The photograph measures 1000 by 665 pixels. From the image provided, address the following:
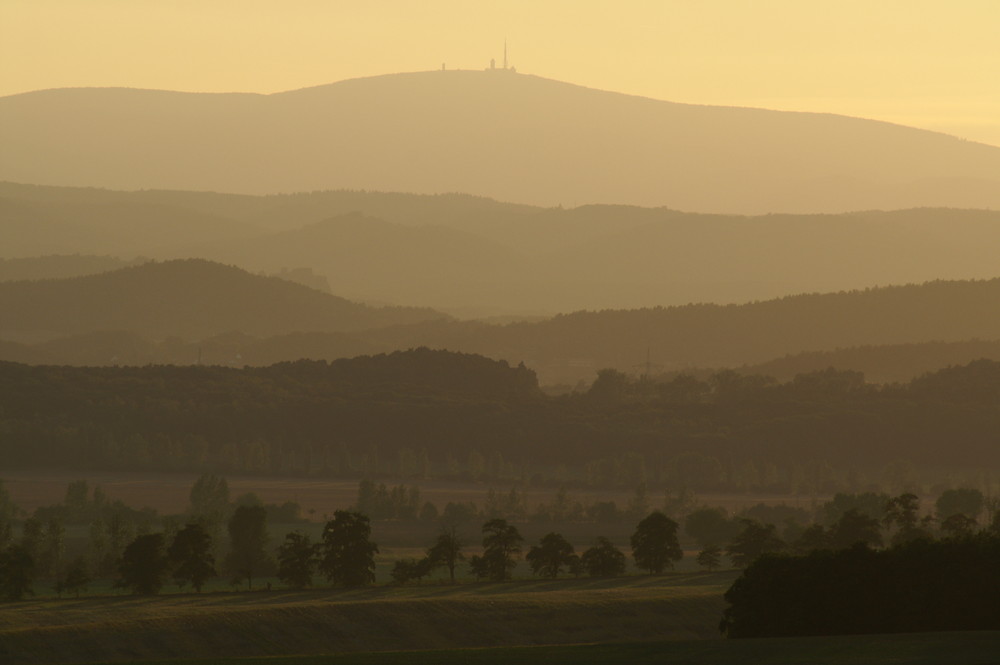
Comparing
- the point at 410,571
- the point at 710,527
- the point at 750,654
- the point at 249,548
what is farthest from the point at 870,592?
the point at 710,527

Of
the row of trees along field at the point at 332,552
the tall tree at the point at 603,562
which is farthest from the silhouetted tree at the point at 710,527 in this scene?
the tall tree at the point at 603,562

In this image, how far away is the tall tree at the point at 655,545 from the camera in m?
109

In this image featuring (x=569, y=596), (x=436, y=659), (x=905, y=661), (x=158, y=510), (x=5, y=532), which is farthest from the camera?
(x=158, y=510)

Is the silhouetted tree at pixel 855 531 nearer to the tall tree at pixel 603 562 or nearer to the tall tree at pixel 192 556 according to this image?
the tall tree at pixel 603 562

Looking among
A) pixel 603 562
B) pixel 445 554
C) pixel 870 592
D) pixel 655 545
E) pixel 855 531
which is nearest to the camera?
pixel 870 592

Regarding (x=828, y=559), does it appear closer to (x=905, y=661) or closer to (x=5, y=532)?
(x=905, y=661)

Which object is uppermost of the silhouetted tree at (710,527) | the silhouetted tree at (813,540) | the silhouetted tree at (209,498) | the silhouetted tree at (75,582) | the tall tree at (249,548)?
the silhouetted tree at (209,498)

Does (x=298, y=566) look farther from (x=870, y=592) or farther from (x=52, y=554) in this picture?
(x=870, y=592)

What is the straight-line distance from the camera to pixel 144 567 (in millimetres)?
96625

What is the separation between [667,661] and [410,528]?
97497 mm

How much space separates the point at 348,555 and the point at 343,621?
1614 centimetres

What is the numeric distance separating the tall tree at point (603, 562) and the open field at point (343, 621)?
344 inches

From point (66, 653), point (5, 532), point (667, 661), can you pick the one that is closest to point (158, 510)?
point (5, 532)

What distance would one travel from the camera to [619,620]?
291 feet
